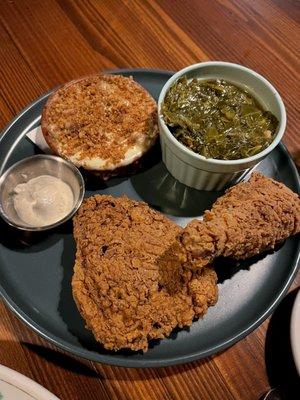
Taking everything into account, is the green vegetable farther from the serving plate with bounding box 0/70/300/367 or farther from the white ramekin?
the serving plate with bounding box 0/70/300/367

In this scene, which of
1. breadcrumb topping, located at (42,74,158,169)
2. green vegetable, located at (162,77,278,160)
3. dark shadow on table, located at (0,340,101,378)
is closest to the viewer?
dark shadow on table, located at (0,340,101,378)

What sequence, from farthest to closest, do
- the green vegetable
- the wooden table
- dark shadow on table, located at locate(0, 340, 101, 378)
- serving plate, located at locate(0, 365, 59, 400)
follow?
1. the wooden table
2. the green vegetable
3. dark shadow on table, located at locate(0, 340, 101, 378)
4. serving plate, located at locate(0, 365, 59, 400)

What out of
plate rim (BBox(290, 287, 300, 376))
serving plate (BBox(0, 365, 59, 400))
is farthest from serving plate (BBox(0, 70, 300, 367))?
serving plate (BBox(0, 365, 59, 400))

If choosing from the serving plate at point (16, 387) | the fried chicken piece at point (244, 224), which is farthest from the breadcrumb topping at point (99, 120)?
the serving plate at point (16, 387)

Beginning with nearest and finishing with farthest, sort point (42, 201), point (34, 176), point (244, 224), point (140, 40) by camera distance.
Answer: point (244, 224) → point (42, 201) → point (34, 176) → point (140, 40)

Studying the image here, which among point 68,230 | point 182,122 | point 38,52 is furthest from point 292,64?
point 68,230

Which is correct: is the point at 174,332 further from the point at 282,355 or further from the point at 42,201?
the point at 42,201

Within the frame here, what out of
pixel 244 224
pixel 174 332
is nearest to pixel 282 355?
pixel 174 332
